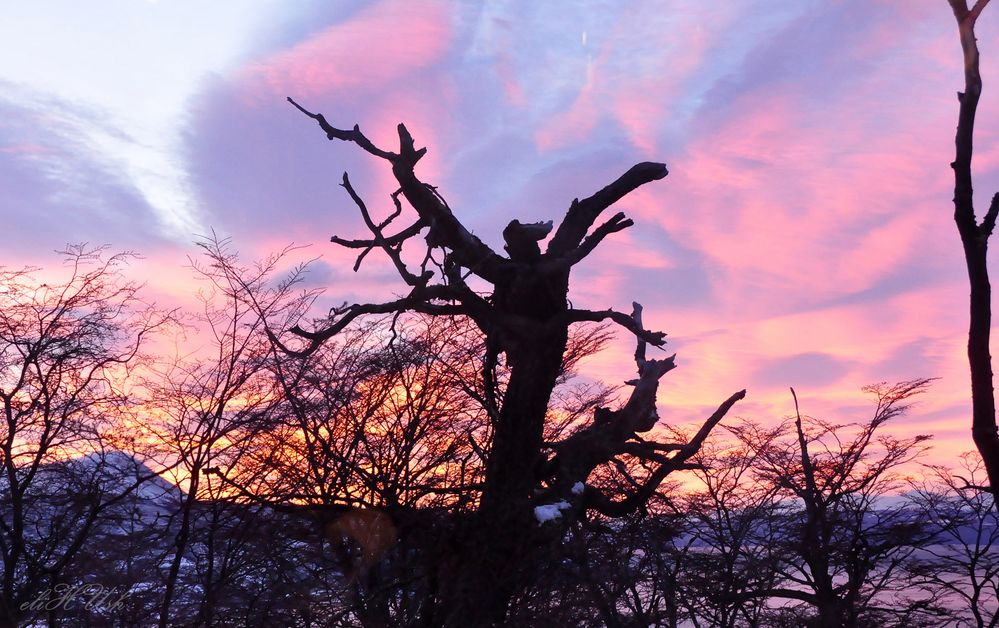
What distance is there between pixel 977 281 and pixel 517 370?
5.41m

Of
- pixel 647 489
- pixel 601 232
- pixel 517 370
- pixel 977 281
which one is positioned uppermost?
pixel 601 232

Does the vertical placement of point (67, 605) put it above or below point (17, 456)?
below

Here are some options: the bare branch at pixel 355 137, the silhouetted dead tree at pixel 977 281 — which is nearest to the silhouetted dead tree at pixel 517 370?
the bare branch at pixel 355 137

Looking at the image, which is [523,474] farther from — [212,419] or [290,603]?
[212,419]

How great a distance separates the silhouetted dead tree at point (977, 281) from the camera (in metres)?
3.42

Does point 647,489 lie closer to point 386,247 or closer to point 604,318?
point 604,318

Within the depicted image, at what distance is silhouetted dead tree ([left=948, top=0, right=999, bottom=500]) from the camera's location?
3.42 metres

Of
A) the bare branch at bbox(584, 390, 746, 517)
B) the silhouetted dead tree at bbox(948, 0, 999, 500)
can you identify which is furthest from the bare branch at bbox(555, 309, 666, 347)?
the silhouetted dead tree at bbox(948, 0, 999, 500)

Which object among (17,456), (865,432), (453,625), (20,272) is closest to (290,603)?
(453,625)

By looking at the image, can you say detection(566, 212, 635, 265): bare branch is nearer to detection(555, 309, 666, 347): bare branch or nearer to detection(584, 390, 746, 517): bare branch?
detection(555, 309, 666, 347): bare branch

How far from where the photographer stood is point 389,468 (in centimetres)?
1275

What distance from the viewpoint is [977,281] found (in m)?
3.52

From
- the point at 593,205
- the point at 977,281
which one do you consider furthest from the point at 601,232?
the point at 977,281

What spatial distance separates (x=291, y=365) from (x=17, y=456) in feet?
15.6
